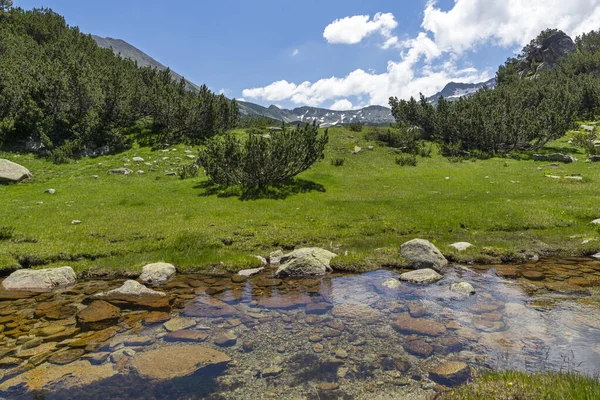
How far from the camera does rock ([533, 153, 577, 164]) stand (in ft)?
150

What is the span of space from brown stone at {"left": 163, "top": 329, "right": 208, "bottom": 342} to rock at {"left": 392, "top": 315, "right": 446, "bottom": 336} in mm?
6099

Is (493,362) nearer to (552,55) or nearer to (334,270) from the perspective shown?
(334,270)

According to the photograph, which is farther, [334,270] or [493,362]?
[334,270]

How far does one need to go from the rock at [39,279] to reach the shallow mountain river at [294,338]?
0.74 meters

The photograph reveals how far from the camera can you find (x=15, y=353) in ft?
30.0

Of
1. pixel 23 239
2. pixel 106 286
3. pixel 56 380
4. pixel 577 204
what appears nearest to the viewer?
pixel 56 380

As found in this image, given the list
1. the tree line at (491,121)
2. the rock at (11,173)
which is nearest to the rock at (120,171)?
the rock at (11,173)

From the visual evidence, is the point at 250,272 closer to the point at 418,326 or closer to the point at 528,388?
the point at 418,326

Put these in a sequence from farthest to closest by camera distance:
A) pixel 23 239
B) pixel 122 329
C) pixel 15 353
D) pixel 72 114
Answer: pixel 72 114
pixel 23 239
pixel 122 329
pixel 15 353

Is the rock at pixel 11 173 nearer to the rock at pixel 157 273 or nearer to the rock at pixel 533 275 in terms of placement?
the rock at pixel 157 273

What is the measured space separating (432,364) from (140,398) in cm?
706

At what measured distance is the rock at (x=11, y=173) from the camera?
108 feet

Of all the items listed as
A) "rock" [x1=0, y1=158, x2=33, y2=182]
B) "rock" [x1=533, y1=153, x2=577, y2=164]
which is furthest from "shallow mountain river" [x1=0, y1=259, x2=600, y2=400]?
"rock" [x1=533, y1=153, x2=577, y2=164]

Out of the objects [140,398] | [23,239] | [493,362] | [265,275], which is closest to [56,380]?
[140,398]
